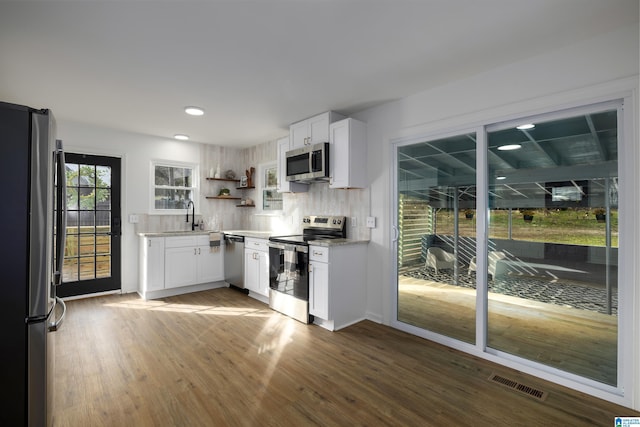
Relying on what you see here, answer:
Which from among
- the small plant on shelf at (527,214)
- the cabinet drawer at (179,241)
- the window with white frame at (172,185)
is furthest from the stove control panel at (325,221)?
the window with white frame at (172,185)

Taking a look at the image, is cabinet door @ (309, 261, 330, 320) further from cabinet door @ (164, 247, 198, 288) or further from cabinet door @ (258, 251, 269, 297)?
cabinet door @ (164, 247, 198, 288)

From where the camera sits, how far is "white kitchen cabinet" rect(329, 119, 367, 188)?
340cm

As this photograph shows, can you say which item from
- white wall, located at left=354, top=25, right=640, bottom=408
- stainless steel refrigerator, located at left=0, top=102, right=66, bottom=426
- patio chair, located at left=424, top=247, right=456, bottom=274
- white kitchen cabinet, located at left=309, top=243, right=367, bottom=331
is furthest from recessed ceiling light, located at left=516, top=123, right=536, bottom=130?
stainless steel refrigerator, located at left=0, top=102, right=66, bottom=426

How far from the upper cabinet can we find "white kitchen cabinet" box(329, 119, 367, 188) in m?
0.11

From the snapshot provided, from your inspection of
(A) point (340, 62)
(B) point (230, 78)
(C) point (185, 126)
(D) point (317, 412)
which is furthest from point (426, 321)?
(C) point (185, 126)

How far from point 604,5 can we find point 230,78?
2.62 meters

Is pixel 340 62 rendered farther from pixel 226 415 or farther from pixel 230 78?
pixel 226 415

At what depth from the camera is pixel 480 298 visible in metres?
2.70

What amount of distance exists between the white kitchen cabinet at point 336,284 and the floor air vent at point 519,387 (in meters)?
1.45

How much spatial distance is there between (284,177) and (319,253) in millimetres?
1385

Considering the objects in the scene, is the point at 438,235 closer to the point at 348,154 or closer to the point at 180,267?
the point at 348,154

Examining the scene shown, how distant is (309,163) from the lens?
3711mm

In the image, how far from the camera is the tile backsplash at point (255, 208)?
378 centimetres

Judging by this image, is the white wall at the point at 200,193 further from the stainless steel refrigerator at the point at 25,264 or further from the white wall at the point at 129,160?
the stainless steel refrigerator at the point at 25,264
